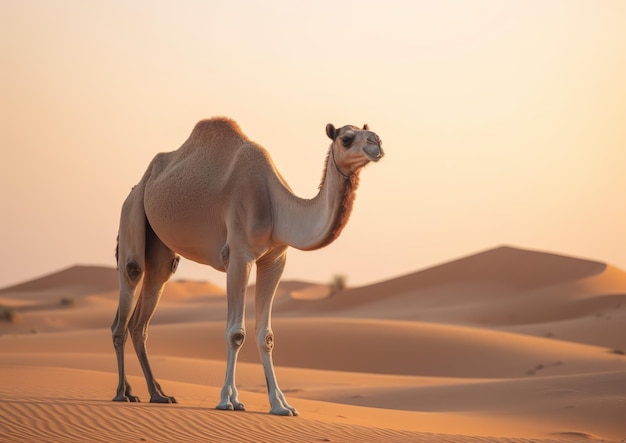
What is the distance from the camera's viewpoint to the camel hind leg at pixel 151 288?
38.6 ft

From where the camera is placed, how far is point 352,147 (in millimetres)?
9984

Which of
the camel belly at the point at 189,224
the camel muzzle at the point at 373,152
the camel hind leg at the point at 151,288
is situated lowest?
the camel hind leg at the point at 151,288

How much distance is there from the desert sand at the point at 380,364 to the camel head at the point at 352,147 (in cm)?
269

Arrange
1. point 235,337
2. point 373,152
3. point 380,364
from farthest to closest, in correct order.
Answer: point 380,364 → point 235,337 → point 373,152

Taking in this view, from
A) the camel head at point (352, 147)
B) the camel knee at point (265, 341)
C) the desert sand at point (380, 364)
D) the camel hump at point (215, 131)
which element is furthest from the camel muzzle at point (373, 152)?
the desert sand at point (380, 364)

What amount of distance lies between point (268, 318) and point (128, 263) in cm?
204

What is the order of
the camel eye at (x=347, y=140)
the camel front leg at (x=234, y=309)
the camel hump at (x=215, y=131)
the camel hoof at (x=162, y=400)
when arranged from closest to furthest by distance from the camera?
the camel eye at (x=347, y=140) < the camel front leg at (x=234, y=309) < the camel hoof at (x=162, y=400) < the camel hump at (x=215, y=131)

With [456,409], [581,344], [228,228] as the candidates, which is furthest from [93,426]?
[581,344]

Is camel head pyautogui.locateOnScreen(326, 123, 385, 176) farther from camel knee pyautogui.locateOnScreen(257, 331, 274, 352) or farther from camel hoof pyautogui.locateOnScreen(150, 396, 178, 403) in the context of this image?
camel hoof pyautogui.locateOnScreen(150, 396, 178, 403)

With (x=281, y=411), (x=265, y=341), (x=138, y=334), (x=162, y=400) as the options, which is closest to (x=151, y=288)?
(x=138, y=334)

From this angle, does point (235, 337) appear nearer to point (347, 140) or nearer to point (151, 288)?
point (151, 288)

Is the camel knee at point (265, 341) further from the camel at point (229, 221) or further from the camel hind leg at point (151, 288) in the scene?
the camel hind leg at point (151, 288)

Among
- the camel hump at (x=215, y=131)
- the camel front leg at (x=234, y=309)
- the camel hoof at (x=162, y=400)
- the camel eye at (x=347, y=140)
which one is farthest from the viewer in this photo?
the camel hump at (x=215, y=131)

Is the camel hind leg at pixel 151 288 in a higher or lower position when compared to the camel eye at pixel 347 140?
lower
